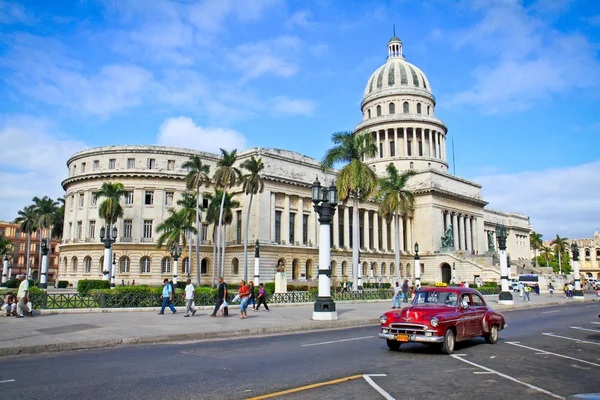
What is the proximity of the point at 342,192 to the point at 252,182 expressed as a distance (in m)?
10.8

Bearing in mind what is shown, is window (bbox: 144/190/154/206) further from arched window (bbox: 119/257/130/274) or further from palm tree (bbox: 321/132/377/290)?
palm tree (bbox: 321/132/377/290)

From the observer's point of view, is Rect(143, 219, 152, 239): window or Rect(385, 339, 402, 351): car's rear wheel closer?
Rect(385, 339, 402, 351): car's rear wheel

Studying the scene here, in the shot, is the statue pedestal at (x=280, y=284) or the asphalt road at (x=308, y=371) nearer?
the asphalt road at (x=308, y=371)

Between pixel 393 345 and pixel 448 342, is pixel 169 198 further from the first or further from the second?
pixel 448 342

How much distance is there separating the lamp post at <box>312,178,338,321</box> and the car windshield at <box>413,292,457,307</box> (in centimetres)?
804

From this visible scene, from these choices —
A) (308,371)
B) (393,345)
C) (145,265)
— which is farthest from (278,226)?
(308,371)

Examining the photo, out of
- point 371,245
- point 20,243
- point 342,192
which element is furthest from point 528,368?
point 20,243

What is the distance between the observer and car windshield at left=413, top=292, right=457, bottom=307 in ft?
42.7

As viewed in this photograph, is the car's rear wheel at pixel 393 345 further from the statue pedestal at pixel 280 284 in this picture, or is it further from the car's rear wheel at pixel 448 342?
the statue pedestal at pixel 280 284

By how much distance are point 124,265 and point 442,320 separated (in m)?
52.8

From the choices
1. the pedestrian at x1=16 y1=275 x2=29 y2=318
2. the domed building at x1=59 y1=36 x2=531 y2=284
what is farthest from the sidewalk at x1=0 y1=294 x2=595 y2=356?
the domed building at x1=59 y1=36 x2=531 y2=284

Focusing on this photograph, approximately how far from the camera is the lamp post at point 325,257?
21.1 meters

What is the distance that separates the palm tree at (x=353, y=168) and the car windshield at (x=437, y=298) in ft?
93.6

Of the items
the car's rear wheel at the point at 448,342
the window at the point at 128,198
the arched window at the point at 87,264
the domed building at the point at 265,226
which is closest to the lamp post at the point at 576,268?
the domed building at the point at 265,226
